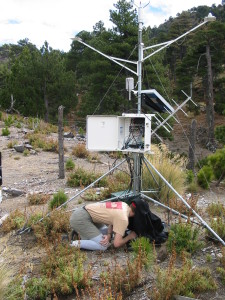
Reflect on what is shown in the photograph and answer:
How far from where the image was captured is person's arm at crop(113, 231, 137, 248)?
4594 mm

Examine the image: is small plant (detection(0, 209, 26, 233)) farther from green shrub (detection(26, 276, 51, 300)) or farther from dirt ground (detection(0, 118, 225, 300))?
green shrub (detection(26, 276, 51, 300))

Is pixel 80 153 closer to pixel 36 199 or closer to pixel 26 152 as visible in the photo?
pixel 26 152

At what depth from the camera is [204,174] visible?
325 inches

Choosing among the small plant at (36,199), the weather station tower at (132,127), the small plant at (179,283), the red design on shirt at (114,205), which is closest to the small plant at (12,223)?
the weather station tower at (132,127)

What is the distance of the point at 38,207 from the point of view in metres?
6.68

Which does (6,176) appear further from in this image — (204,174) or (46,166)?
(204,174)

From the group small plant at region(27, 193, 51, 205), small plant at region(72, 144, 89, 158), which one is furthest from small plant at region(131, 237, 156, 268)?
small plant at region(72, 144, 89, 158)

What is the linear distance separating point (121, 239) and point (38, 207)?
2.56 metres

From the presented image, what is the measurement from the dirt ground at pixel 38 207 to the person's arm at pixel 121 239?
0.13m

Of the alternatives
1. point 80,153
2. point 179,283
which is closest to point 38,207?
point 179,283

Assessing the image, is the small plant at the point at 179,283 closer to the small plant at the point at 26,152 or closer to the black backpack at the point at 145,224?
the black backpack at the point at 145,224

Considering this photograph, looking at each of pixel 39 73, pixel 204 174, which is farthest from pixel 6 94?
pixel 204 174

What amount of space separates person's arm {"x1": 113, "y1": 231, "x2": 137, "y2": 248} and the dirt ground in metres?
0.13

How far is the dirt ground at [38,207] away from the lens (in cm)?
410
